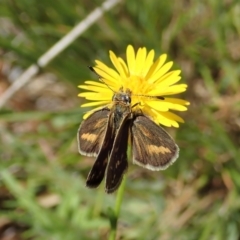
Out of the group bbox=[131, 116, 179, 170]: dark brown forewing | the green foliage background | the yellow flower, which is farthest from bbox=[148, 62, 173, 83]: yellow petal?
the green foliage background

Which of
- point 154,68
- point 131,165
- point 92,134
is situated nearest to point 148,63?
point 154,68

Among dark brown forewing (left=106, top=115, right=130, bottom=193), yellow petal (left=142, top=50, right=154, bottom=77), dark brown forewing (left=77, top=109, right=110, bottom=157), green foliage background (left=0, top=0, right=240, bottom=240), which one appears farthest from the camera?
green foliage background (left=0, top=0, right=240, bottom=240)

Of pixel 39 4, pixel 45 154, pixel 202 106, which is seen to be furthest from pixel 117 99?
pixel 39 4

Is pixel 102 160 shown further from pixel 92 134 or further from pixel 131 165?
pixel 131 165

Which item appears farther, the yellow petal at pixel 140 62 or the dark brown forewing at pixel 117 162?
the yellow petal at pixel 140 62

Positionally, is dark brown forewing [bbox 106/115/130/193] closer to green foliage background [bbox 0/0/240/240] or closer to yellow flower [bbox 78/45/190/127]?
yellow flower [bbox 78/45/190/127]

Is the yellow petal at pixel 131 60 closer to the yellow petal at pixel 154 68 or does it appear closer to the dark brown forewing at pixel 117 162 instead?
the yellow petal at pixel 154 68

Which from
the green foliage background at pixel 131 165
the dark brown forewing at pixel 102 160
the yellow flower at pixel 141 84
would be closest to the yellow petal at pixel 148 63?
the yellow flower at pixel 141 84

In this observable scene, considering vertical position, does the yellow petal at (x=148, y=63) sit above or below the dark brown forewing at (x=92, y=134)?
above
